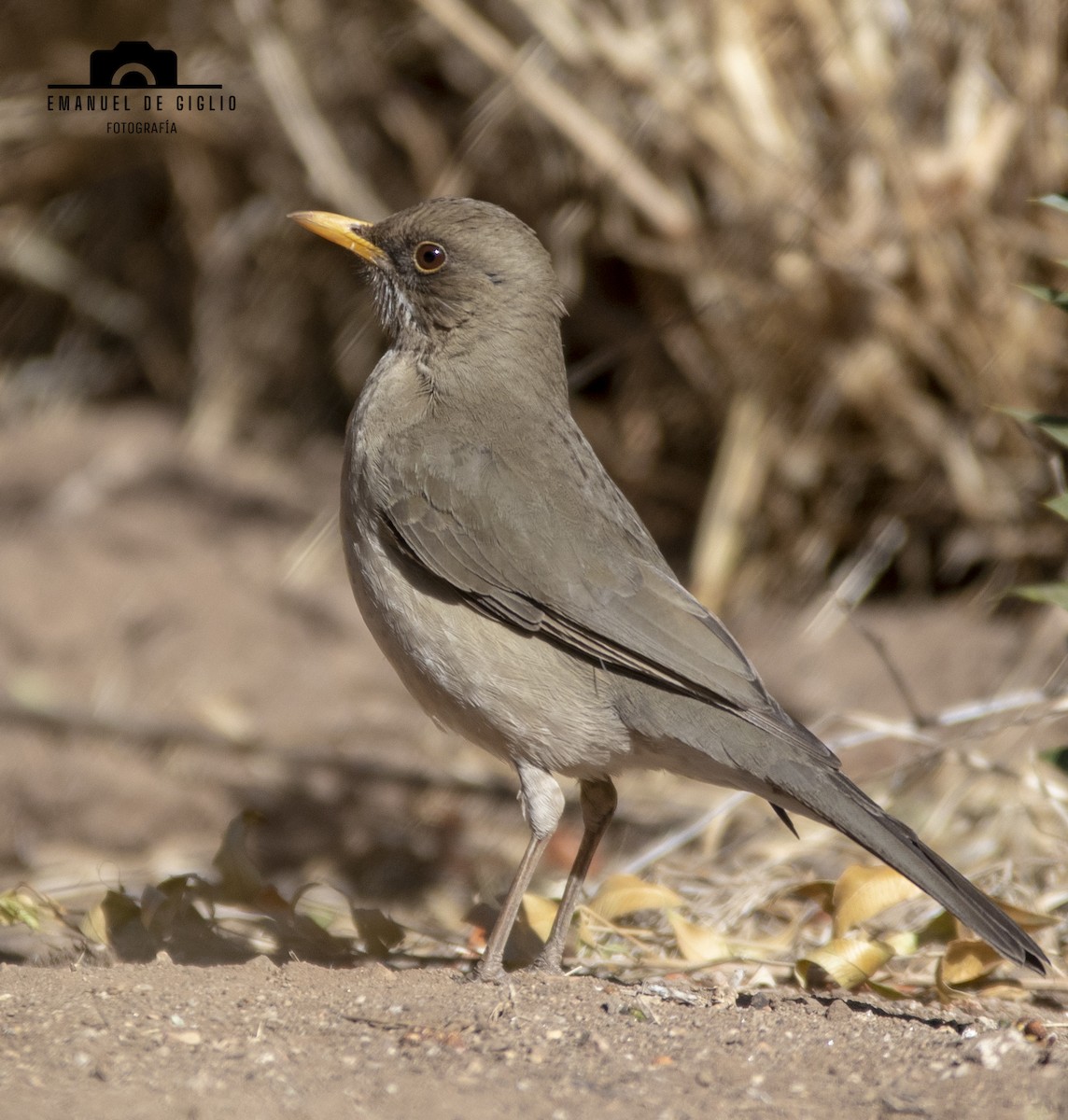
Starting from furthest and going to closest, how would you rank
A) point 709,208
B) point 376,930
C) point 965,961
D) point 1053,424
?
point 709,208, point 376,930, point 1053,424, point 965,961

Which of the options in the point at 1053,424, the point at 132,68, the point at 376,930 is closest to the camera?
the point at 1053,424

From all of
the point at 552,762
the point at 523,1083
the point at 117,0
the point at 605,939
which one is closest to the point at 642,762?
the point at 552,762

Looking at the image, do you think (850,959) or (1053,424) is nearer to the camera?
(850,959)

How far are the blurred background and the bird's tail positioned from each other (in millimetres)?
1344

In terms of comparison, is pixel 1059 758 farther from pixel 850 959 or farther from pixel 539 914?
pixel 539 914

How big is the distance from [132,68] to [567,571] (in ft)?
19.5

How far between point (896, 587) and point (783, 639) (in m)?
0.75

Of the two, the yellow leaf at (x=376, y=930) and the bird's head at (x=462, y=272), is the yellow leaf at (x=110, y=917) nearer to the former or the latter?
the yellow leaf at (x=376, y=930)

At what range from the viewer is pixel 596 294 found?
305 inches

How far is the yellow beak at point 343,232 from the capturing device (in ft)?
16.0

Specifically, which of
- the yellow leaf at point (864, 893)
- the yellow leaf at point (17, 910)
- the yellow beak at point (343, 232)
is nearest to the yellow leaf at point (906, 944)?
the yellow leaf at point (864, 893)

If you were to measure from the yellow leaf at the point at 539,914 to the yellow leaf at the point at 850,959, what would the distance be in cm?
84

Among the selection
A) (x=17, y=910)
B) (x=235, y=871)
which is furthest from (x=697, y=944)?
(x=17, y=910)

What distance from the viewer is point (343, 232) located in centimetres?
494
